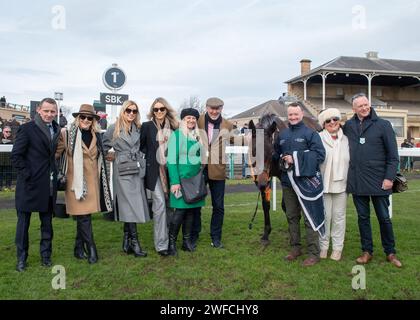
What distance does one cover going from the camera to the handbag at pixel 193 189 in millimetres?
5254

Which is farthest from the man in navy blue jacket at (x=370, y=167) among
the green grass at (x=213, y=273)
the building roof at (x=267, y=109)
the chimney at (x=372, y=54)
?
the chimney at (x=372, y=54)

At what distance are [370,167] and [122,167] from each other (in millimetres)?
3018

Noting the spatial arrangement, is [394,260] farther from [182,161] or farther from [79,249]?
[79,249]

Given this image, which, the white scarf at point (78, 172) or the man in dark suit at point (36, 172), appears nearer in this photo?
the man in dark suit at point (36, 172)

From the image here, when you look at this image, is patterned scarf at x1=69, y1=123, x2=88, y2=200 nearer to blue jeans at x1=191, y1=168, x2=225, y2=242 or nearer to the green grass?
the green grass

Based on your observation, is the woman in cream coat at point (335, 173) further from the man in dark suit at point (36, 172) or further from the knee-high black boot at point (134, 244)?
the man in dark suit at point (36, 172)

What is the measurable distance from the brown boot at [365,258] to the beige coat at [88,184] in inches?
129

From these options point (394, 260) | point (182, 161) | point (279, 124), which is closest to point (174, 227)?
point (182, 161)

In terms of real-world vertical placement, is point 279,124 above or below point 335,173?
above

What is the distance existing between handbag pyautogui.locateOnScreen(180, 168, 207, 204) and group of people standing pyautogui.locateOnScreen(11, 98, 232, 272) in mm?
68

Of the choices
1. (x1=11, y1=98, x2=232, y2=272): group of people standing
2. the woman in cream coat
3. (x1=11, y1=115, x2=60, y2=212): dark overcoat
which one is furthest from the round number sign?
the woman in cream coat

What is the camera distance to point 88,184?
16.7 feet

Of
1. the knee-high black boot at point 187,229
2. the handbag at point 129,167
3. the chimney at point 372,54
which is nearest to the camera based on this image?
the handbag at point 129,167
